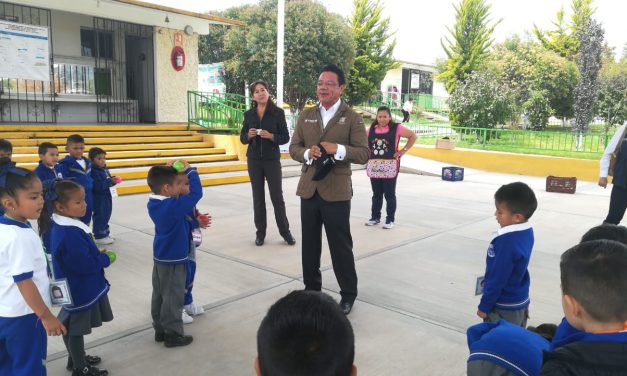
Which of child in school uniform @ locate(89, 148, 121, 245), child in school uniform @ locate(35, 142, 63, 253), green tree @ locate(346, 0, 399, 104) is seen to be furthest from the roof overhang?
green tree @ locate(346, 0, 399, 104)

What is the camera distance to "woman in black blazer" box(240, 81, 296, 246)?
224 inches

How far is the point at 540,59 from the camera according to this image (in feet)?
72.0

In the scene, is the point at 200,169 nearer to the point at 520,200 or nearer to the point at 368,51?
the point at 520,200

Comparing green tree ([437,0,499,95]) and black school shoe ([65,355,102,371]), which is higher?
green tree ([437,0,499,95])

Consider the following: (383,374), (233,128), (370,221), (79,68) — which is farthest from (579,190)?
(79,68)

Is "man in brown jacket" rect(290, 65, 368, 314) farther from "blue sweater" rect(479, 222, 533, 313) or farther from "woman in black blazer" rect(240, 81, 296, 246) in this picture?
"woman in black blazer" rect(240, 81, 296, 246)

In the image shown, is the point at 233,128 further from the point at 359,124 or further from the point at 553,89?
the point at 553,89

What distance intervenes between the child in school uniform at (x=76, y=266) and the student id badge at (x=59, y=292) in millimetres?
145

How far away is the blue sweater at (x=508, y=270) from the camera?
2664mm

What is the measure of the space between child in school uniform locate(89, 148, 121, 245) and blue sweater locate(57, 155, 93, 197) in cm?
25

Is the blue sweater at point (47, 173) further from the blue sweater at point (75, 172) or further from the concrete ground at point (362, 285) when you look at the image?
the concrete ground at point (362, 285)

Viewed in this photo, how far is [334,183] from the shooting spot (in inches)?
150

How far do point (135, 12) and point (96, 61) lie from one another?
5.79 ft

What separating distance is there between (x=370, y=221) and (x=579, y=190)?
250 inches
